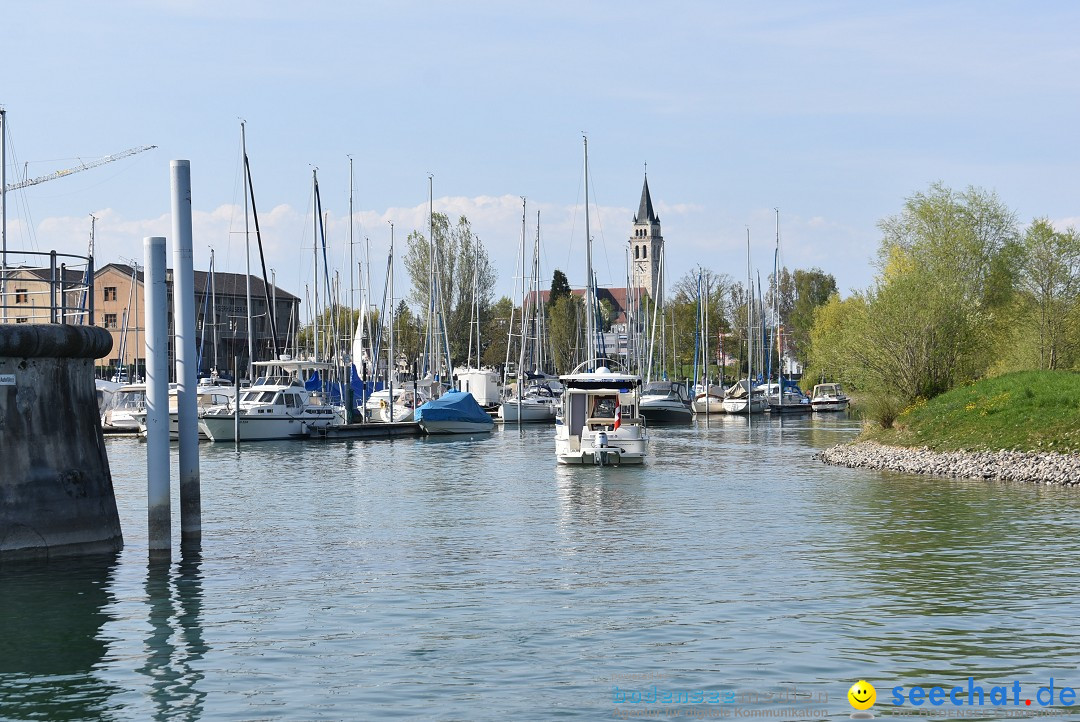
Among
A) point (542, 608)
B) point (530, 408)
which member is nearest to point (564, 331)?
point (530, 408)

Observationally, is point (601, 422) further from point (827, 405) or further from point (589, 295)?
point (827, 405)

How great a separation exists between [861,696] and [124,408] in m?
71.1

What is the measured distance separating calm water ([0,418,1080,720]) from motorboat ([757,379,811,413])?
73.4 m

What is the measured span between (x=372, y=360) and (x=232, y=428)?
93.3 ft

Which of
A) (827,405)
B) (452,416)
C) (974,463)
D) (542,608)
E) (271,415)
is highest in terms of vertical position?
(271,415)

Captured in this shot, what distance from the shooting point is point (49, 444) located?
20.4m

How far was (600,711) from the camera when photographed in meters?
13.4

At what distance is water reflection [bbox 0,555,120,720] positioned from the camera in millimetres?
13961

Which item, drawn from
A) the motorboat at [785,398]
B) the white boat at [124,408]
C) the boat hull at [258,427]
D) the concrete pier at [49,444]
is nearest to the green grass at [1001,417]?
the boat hull at [258,427]

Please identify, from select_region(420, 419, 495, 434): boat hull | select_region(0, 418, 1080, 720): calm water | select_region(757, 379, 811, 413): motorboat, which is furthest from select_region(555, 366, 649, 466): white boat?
select_region(757, 379, 811, 413): motorboat

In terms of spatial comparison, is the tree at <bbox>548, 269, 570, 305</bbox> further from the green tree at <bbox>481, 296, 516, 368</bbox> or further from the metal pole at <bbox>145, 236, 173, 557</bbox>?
the metal pole at <bbox>145, 236, 173, 557</bbox>

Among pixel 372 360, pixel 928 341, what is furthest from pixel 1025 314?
pixel 372 360

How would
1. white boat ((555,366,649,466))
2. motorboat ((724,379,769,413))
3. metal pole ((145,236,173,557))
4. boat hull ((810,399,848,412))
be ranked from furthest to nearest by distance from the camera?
boat hull ((810,399,848,412)), motorboat ((724,379,769,413)), white boat ((555,366,649,466)), metal pole ((145,236,173,557))

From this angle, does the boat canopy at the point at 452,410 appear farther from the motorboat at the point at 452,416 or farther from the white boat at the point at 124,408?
the white boat at the point at 124,408
